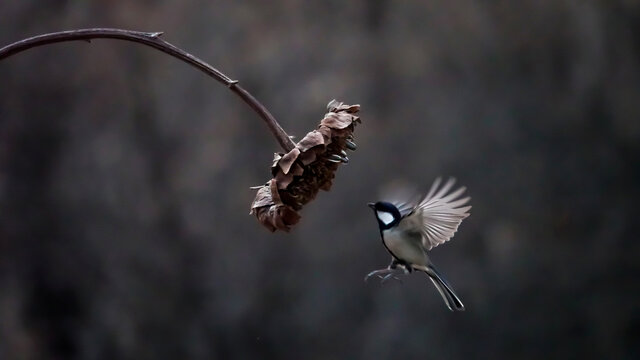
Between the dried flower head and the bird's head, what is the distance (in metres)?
0.35

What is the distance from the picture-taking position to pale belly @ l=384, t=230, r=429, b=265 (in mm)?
1737

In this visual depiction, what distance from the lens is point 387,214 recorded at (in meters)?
1.73

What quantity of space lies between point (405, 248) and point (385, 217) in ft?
0.25

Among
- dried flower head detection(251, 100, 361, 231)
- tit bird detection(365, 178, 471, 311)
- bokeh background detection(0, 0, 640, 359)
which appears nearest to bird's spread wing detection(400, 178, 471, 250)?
tit bird detection(365, 178, 471, 311)

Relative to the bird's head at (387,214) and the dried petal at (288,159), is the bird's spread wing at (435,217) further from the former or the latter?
the dried petal at (288,159)

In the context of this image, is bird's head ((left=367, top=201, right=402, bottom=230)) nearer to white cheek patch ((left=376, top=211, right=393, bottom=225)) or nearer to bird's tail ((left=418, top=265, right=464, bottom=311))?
white cheek patch ((left=376, top=211, right=393, bottom=225))

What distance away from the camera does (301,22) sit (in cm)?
385

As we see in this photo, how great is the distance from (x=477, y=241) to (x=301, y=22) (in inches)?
47.1

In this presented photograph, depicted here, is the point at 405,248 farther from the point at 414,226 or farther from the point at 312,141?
the point at 312,141

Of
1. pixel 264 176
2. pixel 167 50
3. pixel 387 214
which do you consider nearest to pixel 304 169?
pixel 167 50

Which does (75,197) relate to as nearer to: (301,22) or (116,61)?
(116,61)

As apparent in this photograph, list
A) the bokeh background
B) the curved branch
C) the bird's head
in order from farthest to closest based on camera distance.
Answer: the bokeh background
the bird's head
the curved branch

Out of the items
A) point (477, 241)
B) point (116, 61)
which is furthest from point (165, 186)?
point (477, 241)

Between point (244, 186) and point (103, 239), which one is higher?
point (244, 186)
